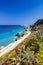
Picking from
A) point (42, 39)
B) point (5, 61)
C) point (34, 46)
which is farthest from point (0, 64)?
point (42, 39)

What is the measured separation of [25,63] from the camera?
13391mm

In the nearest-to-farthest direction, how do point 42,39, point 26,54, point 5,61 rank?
1. point 26,54
2. point 5,61
3. point 42,39

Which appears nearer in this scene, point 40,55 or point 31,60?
point 31,60

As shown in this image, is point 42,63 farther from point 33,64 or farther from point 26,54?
point 26,54

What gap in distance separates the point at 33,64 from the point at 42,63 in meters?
0.73

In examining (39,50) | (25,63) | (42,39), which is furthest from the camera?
(42,39)

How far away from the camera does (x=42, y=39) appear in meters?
21.2

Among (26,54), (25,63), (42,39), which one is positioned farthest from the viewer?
(42,39)

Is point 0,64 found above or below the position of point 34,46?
below

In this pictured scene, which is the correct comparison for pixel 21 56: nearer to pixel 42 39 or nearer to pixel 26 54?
pixel 26 54

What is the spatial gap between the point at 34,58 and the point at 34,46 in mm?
3225

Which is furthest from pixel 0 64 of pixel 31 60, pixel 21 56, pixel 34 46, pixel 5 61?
pixel 34 46

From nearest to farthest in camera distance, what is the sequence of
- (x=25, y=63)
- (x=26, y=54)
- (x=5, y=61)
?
(x=25, y=63)
(x=26, y=54)
(x=5, y=61)

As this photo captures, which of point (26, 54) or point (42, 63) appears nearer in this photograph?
point (42, 63)
